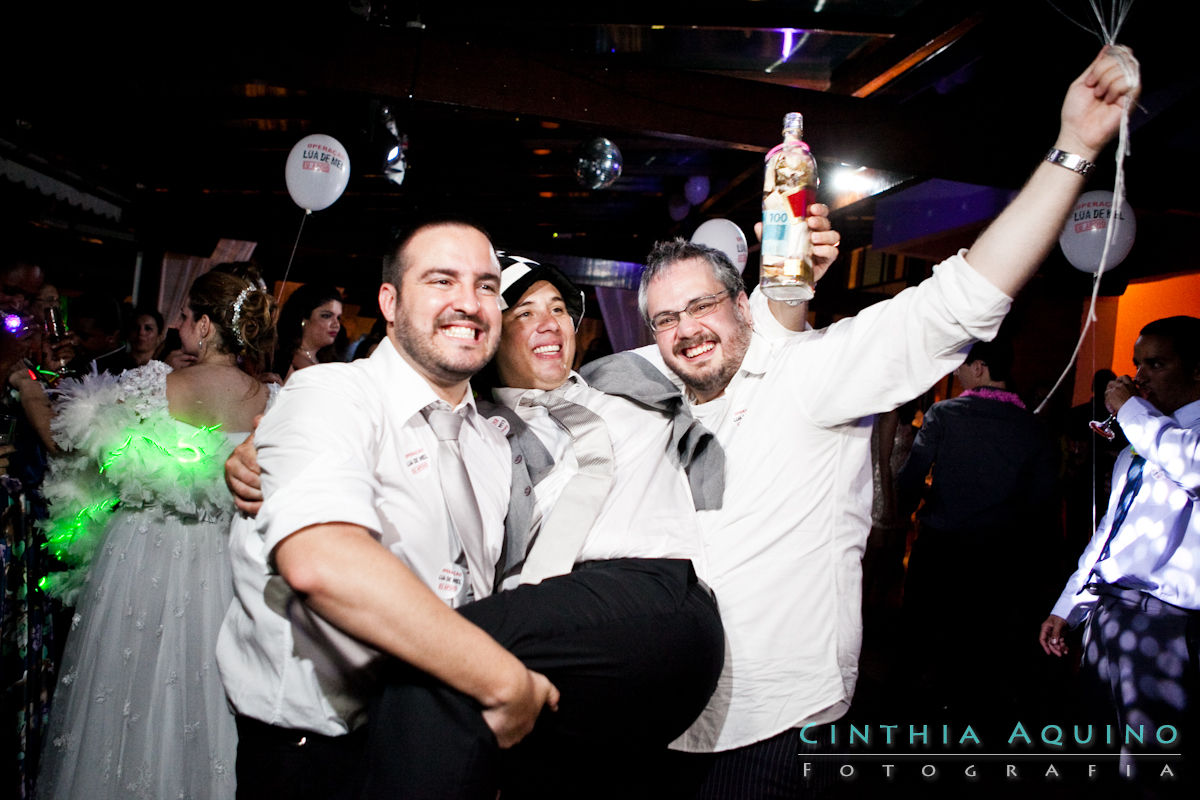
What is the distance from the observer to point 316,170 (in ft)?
16.7

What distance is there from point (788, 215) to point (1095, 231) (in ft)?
11.2

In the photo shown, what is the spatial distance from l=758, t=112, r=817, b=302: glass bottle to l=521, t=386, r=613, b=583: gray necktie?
1.64 feet

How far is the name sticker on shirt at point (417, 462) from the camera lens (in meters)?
1.28

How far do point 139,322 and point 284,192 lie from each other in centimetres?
485

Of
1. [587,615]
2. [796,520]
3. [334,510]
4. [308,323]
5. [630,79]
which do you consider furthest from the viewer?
[308,323]

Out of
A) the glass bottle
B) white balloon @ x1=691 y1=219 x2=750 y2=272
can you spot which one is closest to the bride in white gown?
the glass bottle

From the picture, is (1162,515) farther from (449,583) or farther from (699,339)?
(449,583)

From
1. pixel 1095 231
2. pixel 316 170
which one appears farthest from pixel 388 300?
pixel 316 170

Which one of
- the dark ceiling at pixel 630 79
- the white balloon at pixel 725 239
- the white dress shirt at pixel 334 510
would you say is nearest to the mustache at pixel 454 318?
the white dress shirt at pixel 334 510

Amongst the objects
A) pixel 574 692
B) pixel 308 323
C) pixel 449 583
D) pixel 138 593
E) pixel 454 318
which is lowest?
pixel 138 593

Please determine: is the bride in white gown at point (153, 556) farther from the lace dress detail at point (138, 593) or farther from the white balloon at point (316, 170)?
the white balloon at point (316, 170)

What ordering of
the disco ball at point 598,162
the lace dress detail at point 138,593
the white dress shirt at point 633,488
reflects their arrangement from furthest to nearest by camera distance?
the disco ball at point 598,162 < the lace dress detail at point 138,593 < the white dress shirt at point 633,488

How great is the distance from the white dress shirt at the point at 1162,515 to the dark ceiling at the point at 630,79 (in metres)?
1.41

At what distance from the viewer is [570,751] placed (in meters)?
1.19
